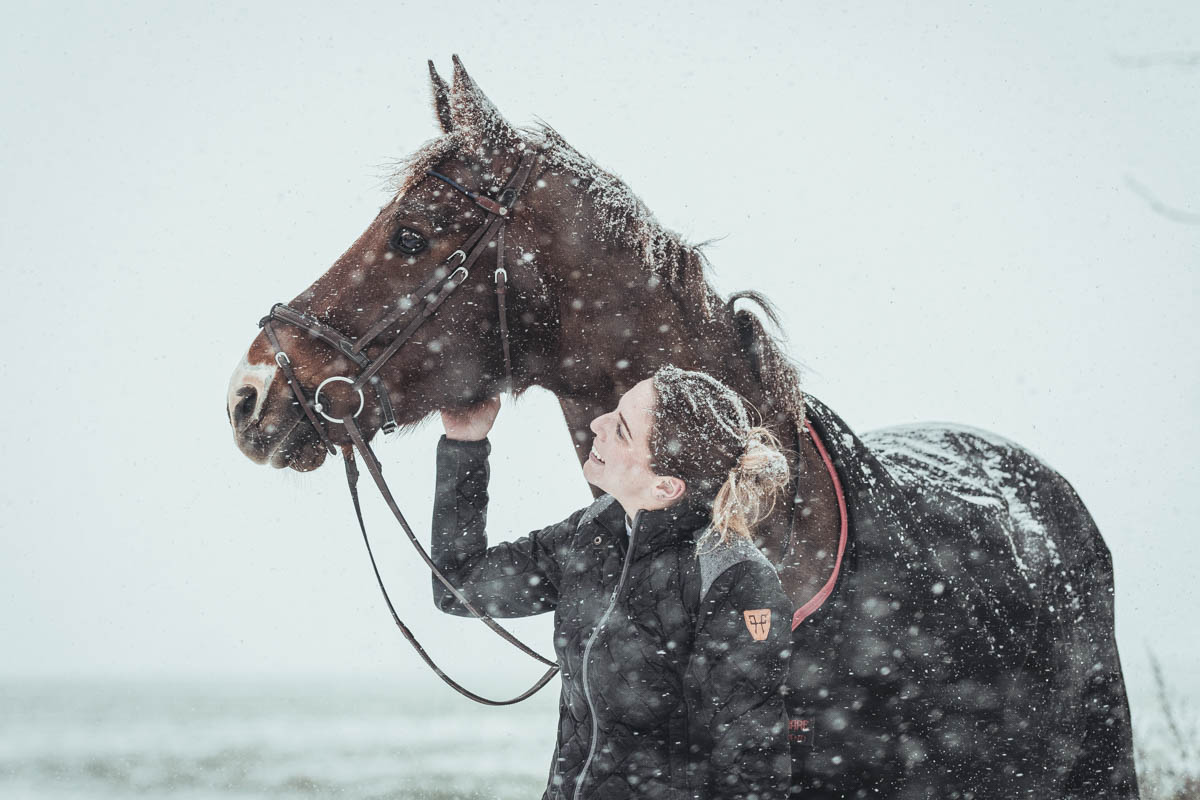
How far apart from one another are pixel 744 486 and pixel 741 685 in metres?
0.37

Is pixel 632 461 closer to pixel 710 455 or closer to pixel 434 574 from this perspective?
pixel 710 455

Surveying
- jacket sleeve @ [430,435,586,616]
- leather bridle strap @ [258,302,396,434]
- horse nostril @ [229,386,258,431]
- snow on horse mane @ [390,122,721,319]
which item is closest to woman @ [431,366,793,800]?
jacket sleeve @ [430,435,586,616]

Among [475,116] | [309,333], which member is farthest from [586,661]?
[475,116]

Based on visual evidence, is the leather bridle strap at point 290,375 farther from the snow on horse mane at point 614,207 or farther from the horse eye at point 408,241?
the snow on horse mane at point 614,207

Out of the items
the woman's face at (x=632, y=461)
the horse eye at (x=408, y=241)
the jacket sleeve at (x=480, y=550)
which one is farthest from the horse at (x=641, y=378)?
the woman's face at (x=632, y=461)

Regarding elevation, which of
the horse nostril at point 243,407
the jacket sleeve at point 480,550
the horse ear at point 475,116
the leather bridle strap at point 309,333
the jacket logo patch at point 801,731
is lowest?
the jacket logo patch at point 801,731

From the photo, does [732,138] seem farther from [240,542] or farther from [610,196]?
[610,196]

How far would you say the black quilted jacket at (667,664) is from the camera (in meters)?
1.62

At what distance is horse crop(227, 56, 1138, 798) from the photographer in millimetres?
2127

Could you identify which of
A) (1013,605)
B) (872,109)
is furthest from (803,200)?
(1013,605)

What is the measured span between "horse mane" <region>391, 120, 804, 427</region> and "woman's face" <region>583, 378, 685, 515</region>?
1.68 feet

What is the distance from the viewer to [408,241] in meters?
2.29

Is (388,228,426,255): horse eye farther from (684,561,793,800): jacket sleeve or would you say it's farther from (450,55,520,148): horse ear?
(684,561,793,800): jacket sleeve

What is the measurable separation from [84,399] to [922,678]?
65.8ft
